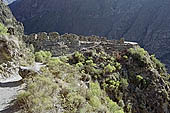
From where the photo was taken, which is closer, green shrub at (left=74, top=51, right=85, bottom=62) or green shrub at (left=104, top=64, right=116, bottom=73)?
green shrub at (left=104, top=64, right=116, bottom=73)

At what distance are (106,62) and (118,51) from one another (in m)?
3.79

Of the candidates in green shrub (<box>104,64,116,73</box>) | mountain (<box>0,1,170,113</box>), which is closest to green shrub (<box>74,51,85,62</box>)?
mountain (<box>0,1,170,113</box>)

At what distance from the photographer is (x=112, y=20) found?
9775 centimetres

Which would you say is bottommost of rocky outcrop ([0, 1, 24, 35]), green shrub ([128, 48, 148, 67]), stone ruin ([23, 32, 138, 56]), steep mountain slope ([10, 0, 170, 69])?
green shrub ([128, 48, 148, 67])

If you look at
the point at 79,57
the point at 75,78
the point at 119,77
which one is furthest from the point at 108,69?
the point at 75,78

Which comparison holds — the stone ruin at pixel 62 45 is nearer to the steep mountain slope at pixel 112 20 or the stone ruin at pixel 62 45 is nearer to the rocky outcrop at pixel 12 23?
the rocky outcrop at pixel 12 23

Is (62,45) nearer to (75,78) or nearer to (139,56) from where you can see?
A: (139,56)

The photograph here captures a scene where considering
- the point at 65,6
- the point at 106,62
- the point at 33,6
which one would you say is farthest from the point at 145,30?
the point at 106,62

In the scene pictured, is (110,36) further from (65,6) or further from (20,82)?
(20,82)

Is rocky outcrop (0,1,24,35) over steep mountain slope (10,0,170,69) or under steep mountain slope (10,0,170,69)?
under

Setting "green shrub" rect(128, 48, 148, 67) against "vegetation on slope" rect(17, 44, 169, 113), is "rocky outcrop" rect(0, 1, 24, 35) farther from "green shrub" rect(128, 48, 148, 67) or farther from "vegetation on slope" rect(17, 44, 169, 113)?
"green shrub" rect(128, 48, 148, 67)

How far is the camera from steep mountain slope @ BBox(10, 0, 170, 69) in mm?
86188

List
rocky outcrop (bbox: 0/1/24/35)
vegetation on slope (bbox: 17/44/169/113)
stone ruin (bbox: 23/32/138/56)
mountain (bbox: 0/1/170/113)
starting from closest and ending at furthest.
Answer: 1. mountain (bbox: 0/1/170/113)
2. vegetation on slope (bbox: 17/44/169/113)
3. stone ruin (bbox: 23/32/138/56)
4. rocky outcrop (bbox: 0/1/24/35)

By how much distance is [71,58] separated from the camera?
18.8m
